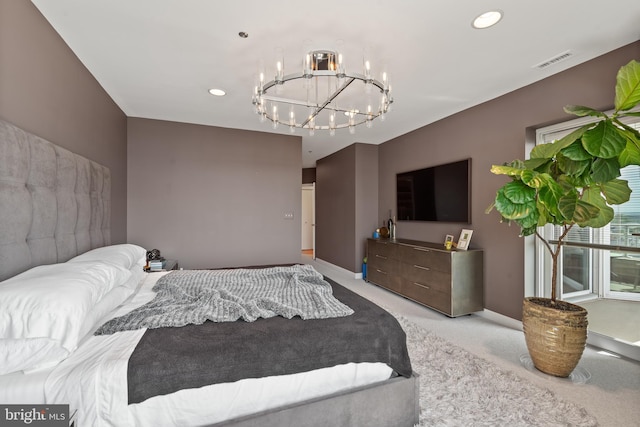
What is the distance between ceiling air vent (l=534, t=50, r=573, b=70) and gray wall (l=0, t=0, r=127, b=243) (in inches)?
151


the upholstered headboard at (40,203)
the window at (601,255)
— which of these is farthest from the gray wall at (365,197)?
the upholstered headboard at (40,203)

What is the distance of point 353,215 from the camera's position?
5.53 m

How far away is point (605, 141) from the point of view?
1.89 meters

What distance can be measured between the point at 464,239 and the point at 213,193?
3.56 metres

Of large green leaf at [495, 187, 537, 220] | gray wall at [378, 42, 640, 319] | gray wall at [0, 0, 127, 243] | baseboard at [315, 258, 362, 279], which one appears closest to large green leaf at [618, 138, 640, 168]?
large green leaf at [495, 187, 537, 220]

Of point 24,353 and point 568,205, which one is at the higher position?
point 568,205

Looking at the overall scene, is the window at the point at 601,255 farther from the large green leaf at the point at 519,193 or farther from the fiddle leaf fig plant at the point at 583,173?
the large green leaf at the point at 519,193

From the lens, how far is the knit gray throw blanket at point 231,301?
5.06 feet

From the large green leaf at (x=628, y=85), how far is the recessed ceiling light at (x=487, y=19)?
832 millimetres

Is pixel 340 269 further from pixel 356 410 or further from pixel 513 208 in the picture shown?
A: pixel 356 410

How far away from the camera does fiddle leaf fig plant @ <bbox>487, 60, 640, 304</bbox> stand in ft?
6.17

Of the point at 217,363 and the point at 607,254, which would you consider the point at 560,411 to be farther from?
the point at 217,363

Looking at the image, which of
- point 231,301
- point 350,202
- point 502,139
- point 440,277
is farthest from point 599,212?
point 350,202

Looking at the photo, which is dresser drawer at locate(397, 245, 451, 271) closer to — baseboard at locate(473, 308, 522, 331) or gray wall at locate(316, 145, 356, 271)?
baseboard at locate(473, 308, 522, 331)
